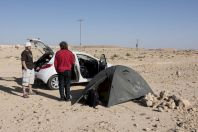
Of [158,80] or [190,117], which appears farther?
[158,80]

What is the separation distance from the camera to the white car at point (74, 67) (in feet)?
43.0

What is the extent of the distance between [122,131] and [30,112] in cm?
296

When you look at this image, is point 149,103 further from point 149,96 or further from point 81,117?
point 81,117

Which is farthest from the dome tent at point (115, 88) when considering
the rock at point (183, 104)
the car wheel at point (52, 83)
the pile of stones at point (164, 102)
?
the car wheel at point (52, 83)

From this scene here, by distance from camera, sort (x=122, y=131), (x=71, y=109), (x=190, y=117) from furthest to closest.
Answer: (x=71, y=109)
(x=190, y=117)
(x=122, y=131)

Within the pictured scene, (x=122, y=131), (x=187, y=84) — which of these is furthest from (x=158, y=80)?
(x=122, y=131)

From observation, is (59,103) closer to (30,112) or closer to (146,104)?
(30,112)

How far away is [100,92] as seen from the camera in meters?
11.1

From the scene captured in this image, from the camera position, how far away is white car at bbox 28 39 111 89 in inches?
516

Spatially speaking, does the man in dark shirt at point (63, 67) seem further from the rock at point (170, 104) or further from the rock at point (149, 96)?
the rock at point (170, 104)

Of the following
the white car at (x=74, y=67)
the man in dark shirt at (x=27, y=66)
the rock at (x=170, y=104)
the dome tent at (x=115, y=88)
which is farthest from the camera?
the white car at (x=74, y=67)

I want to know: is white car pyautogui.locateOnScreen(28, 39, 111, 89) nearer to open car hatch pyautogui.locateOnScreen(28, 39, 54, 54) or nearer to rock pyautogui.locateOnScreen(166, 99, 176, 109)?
open car hatch pyautogui.locateOnScreen(28, 39, 54, 54)

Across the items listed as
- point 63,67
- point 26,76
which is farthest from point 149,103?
point 26,76

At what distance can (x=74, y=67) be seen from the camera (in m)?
12.9
